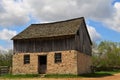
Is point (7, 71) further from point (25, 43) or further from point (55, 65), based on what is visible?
point (55, 65)

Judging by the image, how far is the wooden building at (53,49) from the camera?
38562mm

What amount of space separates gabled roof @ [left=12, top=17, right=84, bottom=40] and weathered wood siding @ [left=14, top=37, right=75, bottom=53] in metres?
0.87

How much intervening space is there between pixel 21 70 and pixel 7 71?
13.4 feet

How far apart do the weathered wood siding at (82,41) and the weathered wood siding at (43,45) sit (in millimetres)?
1183

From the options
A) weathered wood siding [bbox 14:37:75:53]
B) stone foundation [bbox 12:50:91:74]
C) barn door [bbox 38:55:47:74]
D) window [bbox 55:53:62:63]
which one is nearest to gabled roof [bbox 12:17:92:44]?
weathered wood siding [bbox 14:37:75:53]

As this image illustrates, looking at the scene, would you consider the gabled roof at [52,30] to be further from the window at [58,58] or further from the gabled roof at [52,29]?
the window at [58,58]

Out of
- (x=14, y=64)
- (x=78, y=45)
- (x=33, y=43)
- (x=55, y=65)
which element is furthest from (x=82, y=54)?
(x=14, y=64)

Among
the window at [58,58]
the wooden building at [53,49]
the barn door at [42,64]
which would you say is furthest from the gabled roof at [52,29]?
the barn door at [42,64]

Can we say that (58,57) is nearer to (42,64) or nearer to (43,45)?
(43,45)

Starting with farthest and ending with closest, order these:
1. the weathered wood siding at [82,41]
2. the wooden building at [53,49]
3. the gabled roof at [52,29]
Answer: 1. the weathered wood siding at [82,41]
2. the gabled roof at [52,29]
3. the wooden building at [53,49]

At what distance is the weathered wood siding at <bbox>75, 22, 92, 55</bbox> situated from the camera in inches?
1560

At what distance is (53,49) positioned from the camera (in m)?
→ 39.9

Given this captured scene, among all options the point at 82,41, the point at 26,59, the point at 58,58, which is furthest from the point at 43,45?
the point at 82,41

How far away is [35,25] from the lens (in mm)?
46562
